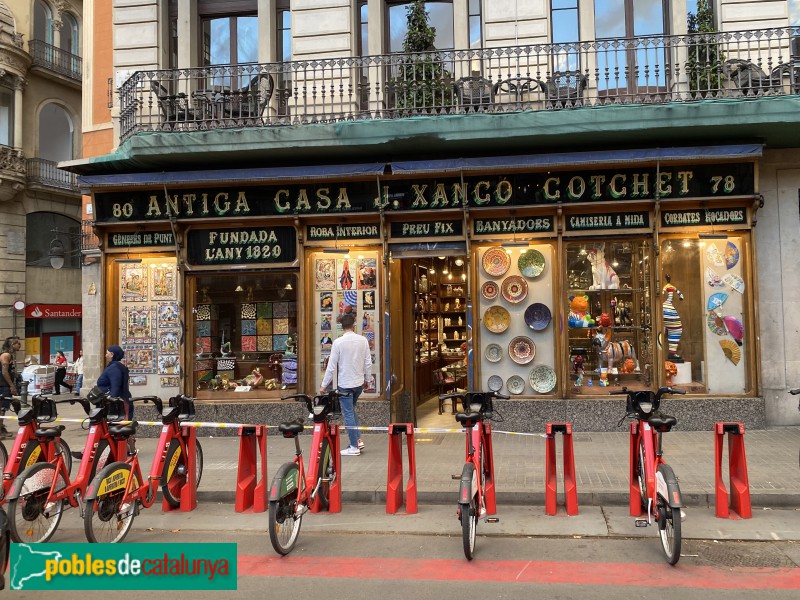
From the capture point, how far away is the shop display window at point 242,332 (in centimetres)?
1164

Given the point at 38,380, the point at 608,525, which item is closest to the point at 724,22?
the point at 608,525

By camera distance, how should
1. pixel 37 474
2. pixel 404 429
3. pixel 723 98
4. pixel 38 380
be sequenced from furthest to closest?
pixel 38 380
pixel 723 98
pixel 404 429
pixel 37 474

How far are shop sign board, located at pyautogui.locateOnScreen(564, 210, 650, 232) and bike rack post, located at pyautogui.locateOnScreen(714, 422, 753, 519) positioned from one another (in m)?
4.91

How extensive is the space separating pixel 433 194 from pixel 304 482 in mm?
6287

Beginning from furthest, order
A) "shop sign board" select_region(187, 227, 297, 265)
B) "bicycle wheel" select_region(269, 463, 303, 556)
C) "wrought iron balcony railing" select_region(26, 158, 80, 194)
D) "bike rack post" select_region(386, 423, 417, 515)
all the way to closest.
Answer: "wrought iron balcony railing" select_region(26, 158, 80, 194) < "shop sign board" select_region(187, 227, 297, 265) < "bike rack post" select_region(386, 423, 417, 515) < "bicycle wheel" select_region(269, 463, 303, 556)

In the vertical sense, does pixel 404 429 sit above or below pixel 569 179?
below

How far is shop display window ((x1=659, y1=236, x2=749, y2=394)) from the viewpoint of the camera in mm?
10586

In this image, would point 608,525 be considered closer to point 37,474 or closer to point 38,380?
point 37,474

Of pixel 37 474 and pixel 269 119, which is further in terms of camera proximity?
pixel 269 119

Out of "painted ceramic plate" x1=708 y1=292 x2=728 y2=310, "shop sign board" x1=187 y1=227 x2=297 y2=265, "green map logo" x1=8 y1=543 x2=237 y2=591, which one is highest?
"shop sign board" x1=187 y1=227 x2=297 y2=265

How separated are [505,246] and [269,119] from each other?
191 inches

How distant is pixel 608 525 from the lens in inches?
248

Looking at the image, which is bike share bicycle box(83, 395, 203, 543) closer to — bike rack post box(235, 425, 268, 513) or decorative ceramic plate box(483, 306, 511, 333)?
bike rack post box(235, 425, 268, 513)

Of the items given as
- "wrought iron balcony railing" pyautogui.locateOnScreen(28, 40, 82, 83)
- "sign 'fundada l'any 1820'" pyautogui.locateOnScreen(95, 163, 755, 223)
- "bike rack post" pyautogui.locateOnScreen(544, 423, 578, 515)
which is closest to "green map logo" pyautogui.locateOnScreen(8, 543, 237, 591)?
"bike rack post" pyautogui.locateOnScreen(544, 423, 578, 515)
